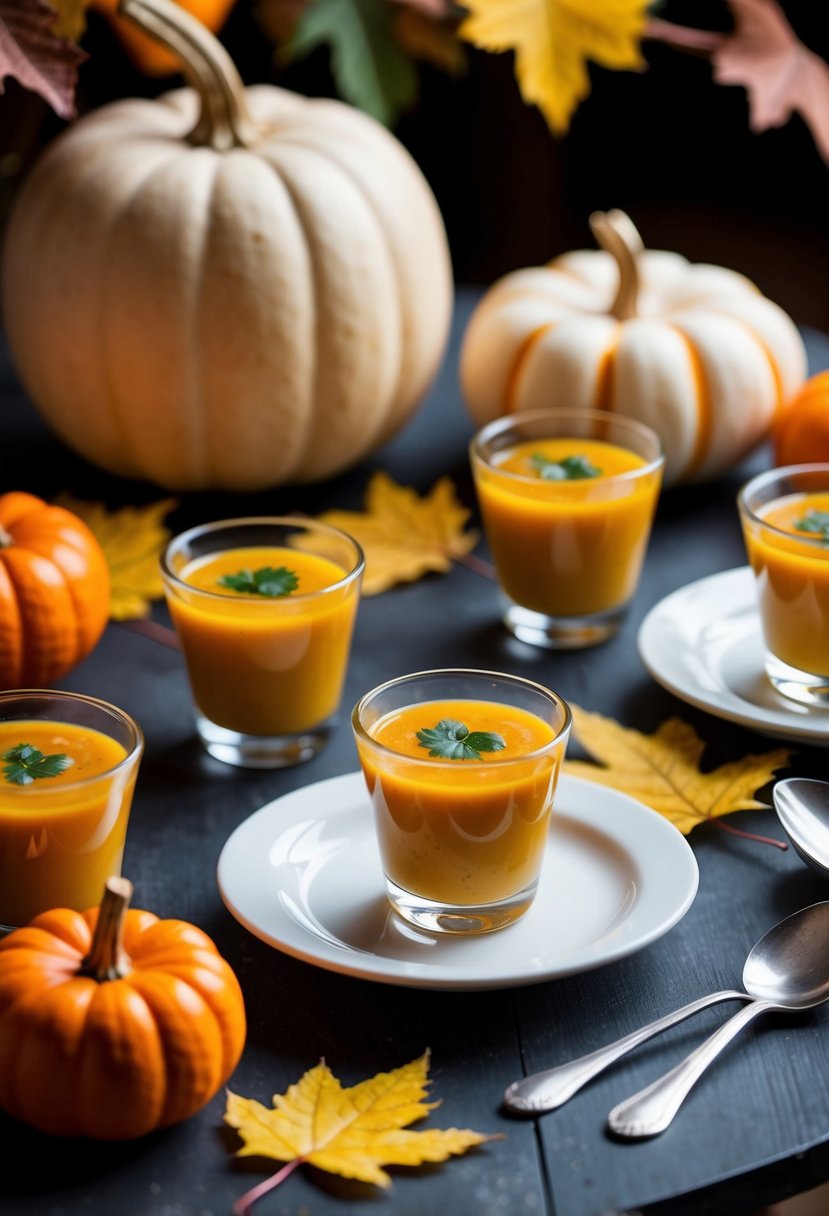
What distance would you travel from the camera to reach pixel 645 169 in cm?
365

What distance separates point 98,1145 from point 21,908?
0.79ft

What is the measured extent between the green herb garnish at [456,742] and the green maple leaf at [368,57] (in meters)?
1.29

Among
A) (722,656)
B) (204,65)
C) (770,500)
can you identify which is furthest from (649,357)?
(204,65)

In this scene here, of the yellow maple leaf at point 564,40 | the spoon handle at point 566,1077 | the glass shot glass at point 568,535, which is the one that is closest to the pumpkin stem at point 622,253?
the yellow maple leaf at point 564,40

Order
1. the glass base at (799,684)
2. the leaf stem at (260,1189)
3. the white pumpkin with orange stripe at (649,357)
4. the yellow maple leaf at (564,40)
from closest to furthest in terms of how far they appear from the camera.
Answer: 1. the leaf stem at (260,1189)
2. the glass base at (799,684)
3. the white pumpkin with orange stripe at (649,357)
4. the yellow maple leaf at (564,40)

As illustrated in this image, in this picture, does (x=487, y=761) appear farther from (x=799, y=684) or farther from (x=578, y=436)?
(x=578, y=436)

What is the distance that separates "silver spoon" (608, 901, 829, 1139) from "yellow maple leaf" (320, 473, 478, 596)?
0.73m

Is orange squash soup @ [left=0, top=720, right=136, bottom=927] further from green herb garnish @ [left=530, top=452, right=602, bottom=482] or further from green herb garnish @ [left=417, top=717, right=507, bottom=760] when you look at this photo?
green herb garnish @ [left=530, top=452, right=602, bottom=482]

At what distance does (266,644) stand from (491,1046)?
479mm

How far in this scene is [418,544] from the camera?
71.9 inches

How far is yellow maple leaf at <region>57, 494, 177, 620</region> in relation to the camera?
5.52ft

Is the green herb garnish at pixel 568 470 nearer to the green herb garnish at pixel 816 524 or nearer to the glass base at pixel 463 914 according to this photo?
the green herb garnish at pixel 816 524

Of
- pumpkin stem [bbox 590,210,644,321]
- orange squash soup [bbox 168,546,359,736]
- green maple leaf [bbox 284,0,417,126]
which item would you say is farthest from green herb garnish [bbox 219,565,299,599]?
green maple leaf [bbox 284,0,417,126]

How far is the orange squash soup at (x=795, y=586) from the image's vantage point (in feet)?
4.65
